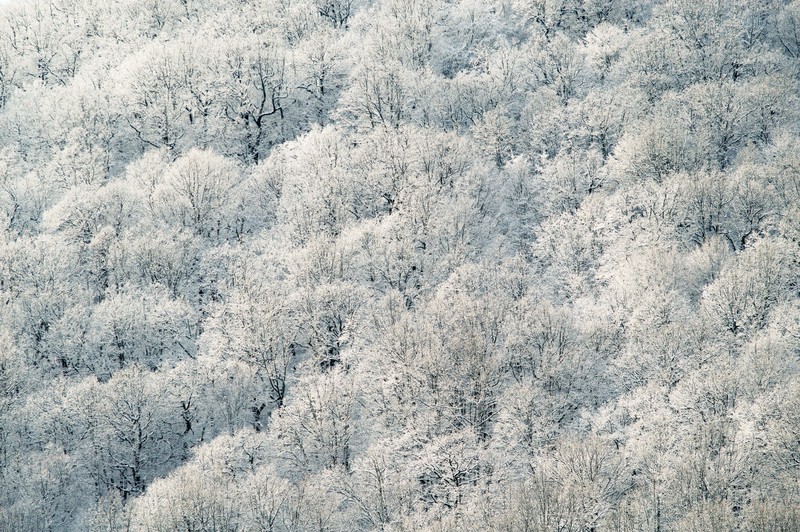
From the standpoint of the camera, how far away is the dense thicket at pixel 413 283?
58156mm

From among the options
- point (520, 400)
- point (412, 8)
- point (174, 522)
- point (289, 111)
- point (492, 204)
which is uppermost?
point (412, 8)

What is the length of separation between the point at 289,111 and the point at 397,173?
3017 cm

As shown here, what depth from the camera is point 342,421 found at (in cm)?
6444

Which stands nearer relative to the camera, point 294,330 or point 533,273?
point 294,330

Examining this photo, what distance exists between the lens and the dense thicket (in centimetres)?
5816

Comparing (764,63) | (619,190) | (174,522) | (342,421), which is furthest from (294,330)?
(764,63)

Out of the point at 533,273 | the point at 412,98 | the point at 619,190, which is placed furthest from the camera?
the point at 412,98

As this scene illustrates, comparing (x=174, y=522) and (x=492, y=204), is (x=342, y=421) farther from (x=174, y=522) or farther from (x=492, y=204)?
(x=492, y=204)

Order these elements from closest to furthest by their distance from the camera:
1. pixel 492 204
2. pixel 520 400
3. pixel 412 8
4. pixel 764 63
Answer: pixel 520 400 < pixel 492 204 < pixel 764 63 < pixel 412 8

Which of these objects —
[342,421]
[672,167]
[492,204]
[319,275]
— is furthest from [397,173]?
[342,421]

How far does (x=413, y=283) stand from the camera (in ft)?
261

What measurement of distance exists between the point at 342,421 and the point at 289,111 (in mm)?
63561

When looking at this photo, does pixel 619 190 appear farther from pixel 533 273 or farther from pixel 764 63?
pixel 764 63

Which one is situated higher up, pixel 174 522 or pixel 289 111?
pixel 289 111
